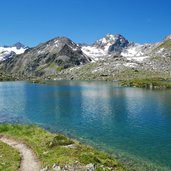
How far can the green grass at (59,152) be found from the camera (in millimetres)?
37312

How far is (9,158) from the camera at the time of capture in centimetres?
3831

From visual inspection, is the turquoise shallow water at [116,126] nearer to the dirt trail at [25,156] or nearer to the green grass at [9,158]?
the dirt trail at [25,156]

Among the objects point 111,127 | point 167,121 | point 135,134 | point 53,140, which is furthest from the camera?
point 167,121

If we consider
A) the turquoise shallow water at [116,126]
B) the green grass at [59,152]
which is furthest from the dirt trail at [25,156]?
the turquoise shallow water at [116,126]

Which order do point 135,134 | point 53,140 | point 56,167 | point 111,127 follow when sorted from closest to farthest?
point 56,167 < point 53,140 < point 135,134 < point 111,127

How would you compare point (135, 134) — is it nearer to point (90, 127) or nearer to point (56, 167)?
point (90, 127)

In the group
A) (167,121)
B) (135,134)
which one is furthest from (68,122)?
(167,121)

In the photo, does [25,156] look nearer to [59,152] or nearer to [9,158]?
[9,158]

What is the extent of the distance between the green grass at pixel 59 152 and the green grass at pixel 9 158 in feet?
10.4

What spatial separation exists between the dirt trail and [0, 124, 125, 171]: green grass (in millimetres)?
797

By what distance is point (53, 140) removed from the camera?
46.9 metres

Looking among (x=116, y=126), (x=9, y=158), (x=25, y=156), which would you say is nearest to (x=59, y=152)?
(x=25, y=156)

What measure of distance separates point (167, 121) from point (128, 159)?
32528mm

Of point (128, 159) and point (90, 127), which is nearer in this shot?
point (128, 159)
